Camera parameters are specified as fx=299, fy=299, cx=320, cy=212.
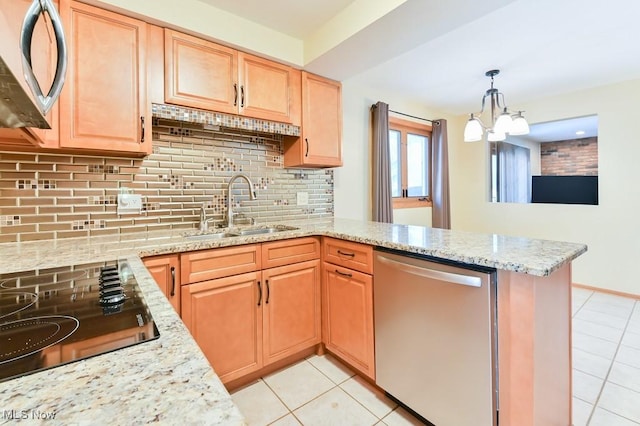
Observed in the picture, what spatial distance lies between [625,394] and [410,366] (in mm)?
1315

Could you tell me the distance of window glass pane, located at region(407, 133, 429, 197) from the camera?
3896mm

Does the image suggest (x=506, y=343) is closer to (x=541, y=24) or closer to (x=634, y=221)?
(x=541, y=24)

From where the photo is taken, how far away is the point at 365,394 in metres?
1.70

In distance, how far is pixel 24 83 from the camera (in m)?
0.62

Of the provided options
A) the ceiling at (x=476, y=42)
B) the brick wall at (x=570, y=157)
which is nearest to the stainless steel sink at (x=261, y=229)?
the ceiling at (x=476, y=42)

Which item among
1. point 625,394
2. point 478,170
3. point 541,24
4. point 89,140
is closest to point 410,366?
point 625,394

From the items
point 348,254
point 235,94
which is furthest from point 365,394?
point 235,94

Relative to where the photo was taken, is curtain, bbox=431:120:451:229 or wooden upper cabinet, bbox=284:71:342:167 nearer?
wooden upper cabinet, bbox=284:71:342:167

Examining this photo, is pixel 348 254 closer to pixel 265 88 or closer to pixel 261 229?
pixel 261 229

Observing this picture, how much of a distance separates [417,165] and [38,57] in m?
3.81

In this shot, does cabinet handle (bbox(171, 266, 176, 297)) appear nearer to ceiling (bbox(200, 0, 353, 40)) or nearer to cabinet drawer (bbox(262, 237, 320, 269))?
cabinet drawer (bbox(262, 237, 320, 269))

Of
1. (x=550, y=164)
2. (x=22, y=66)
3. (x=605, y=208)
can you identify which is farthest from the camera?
(x=550, y=164)

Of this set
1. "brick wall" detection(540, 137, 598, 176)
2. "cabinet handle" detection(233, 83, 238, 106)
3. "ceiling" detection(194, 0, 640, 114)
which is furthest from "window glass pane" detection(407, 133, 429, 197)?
"cabinet handle" detection(233, 83, 238, 106)

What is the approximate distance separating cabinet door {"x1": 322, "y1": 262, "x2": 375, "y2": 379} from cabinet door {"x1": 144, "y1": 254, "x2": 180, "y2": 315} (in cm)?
90
